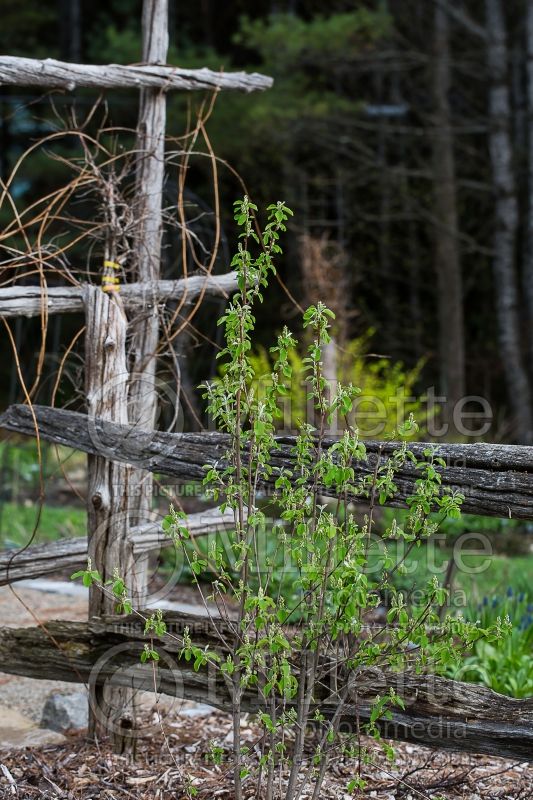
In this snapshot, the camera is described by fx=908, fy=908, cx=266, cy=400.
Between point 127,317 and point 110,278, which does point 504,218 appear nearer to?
point 127,317

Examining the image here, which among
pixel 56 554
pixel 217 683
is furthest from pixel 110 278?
pixel 217 683

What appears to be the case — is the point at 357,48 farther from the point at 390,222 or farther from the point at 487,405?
the point at 487,405

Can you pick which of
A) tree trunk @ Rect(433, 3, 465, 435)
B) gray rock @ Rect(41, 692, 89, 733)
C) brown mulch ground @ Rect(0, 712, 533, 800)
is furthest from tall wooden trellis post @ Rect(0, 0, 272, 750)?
tree trunk @ Rect(433, 3, 465, 435)

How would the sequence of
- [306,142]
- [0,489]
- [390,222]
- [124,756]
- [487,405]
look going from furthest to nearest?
1. [390,222]
2. [306,142]
3. [487,405]
4. [0,489]
5. [124,756]

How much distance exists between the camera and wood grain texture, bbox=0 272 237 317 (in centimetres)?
326

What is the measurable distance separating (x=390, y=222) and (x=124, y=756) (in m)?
13.7

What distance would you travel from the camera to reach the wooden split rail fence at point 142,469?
2.65 m

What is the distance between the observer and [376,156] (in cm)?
1469

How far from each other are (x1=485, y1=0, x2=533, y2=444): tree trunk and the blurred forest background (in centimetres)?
2

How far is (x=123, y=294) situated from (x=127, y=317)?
15 centimetres

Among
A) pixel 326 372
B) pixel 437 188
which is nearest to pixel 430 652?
pixel 326 372

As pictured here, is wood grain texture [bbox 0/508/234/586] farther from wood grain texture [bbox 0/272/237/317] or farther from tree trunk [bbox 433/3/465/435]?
tree trunk [bbox 433/3/465/435]

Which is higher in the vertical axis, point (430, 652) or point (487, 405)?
point (487, 405)

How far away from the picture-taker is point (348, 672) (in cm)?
262
